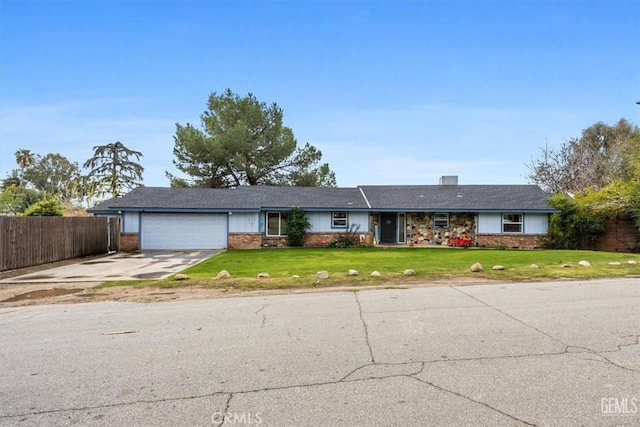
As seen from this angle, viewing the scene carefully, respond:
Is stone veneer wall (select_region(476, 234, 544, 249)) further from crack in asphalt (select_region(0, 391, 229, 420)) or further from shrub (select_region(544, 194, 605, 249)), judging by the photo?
crack in asphalt (select_region(0, 391, 229, 420))

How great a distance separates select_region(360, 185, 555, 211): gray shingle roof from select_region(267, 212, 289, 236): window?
5.41 meters

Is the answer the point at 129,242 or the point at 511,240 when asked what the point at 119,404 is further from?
the point at 511,240

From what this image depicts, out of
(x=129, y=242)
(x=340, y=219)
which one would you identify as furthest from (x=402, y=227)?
(x=129, y=242)

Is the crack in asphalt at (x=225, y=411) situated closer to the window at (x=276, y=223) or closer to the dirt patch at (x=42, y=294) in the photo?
the dirt patch at (x=42, y=294)

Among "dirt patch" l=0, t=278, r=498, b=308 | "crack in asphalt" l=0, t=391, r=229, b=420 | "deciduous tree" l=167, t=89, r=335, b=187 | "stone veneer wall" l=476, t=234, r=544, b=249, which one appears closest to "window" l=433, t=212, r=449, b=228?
"stone veneer wall" l=476, t=234, r=544, b=249

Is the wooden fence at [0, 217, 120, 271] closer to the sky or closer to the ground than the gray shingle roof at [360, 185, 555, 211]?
closer to the ground

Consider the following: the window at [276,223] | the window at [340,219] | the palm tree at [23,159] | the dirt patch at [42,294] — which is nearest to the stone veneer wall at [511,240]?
the window at [340,219]

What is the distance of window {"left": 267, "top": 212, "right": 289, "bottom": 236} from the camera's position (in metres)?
22.3

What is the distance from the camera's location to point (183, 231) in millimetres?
21297

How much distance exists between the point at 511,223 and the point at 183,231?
19.1 metres

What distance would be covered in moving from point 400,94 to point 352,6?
24.9 feet

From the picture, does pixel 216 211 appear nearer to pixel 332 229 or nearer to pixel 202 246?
pixel 202 246

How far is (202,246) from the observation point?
69.8 ft

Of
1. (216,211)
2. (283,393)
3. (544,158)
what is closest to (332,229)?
(216,211)
